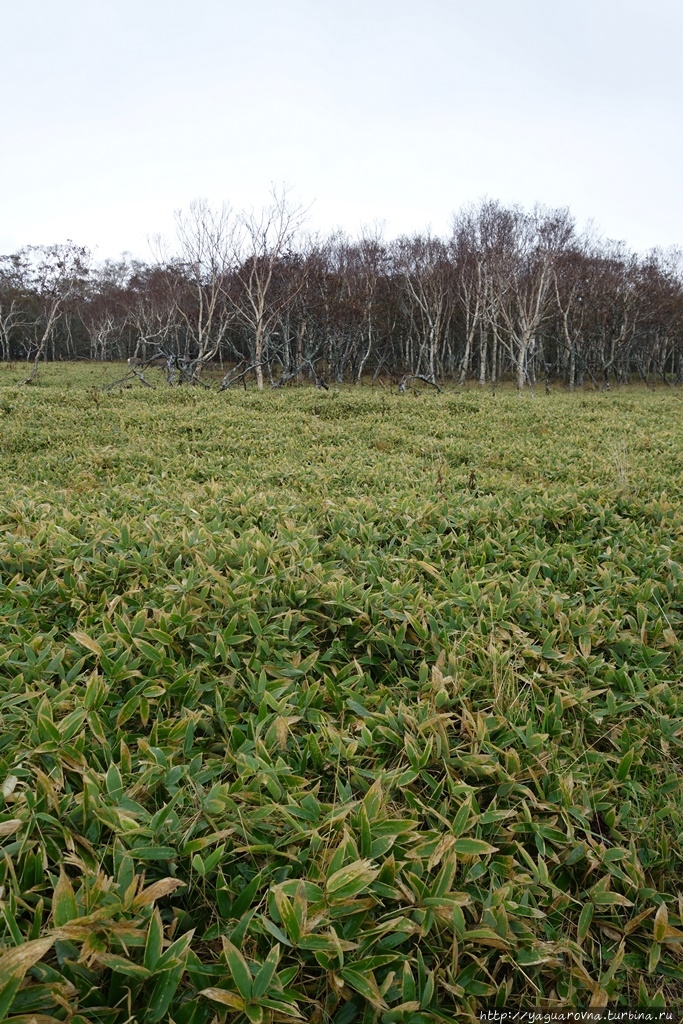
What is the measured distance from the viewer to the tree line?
28891 mm

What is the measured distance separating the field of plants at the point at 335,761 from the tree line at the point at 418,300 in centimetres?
Answer: 2083

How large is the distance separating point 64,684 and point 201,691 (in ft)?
1.81

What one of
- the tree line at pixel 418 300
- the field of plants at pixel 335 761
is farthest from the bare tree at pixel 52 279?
the field of plants at pixel 335 761

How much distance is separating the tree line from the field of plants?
2083 centimetres

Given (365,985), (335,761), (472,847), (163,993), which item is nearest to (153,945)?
(163,993)

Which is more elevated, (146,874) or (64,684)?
(64,684)

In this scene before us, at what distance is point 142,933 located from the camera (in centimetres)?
131

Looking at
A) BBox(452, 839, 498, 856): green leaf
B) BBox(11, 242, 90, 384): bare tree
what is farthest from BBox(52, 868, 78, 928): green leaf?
BBox(11, 242, 90, 384): bare tree

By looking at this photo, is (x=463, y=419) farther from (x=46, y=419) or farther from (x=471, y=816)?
(x=471, y=816)

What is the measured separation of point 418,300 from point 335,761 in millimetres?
34154

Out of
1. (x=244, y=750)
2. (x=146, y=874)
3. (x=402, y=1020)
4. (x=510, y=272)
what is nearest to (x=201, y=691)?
(x=244, y=750)

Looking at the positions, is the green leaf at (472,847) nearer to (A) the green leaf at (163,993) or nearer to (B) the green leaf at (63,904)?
(A) the green leaf at (163,993)

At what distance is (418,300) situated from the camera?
32688 millimetres

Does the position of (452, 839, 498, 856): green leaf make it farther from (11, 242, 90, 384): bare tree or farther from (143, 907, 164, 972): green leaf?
(11, 242, 90, 384): bare tree
